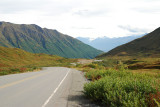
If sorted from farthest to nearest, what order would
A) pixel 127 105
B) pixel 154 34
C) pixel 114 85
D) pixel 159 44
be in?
pixel 154 34, pixel 159 44, pixel 114 85, pixel 127 105

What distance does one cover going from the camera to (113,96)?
21.4ft

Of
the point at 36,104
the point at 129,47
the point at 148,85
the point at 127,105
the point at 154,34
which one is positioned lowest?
the point at 36,104

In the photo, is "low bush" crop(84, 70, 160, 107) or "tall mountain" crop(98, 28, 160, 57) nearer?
"low bush" crop(84, 70, 160, 107)

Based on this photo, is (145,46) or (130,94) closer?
(130,94)

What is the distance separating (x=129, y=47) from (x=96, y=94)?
191m

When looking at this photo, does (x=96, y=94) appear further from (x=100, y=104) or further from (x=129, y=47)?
(x=129, y=47)

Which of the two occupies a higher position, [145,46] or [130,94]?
[145,46]

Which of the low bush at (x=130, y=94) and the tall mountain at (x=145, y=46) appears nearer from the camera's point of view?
the low bush at (x=130, y=94)

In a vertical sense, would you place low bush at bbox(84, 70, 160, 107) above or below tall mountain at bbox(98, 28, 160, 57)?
below

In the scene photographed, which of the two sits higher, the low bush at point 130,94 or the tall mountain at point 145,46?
the tall mountain at point 145,46

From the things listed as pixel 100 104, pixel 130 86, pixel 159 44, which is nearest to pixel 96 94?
pixel 100 104

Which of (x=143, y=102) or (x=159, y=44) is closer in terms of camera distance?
(x=143, y=102)

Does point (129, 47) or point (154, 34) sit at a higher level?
point (154, 34)

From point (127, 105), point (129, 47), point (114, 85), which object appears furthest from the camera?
point (129, 47)
